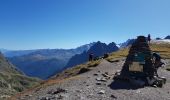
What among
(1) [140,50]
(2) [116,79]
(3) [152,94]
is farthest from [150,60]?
(3) [152,94]

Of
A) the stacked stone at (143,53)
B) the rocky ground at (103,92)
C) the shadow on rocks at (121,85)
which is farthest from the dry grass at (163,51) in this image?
the shadow on rocks at (121,85)

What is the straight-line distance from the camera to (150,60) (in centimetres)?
5066

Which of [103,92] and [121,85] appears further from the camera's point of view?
[121,85]

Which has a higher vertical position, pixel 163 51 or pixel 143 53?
pixel 143 53

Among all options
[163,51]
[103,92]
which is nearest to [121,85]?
[103,92]

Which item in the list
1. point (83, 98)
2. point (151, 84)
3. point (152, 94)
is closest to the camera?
point (83, 98)

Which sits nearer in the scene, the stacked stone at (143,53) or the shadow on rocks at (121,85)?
the shadow on rocks at (121,85)

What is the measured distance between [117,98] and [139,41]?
47.7 ft

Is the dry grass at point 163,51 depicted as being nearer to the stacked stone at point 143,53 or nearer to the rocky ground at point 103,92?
the stacked stone at point 143,53

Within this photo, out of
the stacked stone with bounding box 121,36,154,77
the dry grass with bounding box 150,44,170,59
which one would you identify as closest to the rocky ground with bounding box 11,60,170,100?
the stacked stone with bounding box 121,36,154,77

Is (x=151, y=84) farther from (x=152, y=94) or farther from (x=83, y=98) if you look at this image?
(x=83, y=98)

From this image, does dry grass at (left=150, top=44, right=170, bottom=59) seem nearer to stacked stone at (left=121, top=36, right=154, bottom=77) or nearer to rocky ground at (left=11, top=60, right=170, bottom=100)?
stacked stone at (left=121, top=36, right=154, bottom=77)

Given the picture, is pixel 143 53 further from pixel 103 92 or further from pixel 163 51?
pixel 163 51

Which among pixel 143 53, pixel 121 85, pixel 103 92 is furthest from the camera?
pixel 143 53
